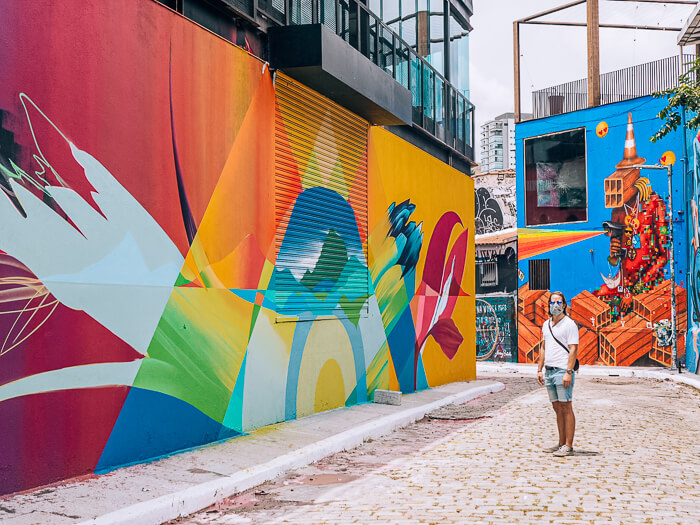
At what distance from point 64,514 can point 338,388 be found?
683 centimetres

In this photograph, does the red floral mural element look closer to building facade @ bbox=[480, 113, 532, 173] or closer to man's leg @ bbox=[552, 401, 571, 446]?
man's leg @ bbox=[552, 401, 571, 446]

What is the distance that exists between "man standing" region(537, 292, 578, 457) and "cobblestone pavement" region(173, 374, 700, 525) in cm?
33

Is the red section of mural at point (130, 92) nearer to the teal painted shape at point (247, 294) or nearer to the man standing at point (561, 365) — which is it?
the teal painted shape at point (247, 294)

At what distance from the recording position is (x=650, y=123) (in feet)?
89.0

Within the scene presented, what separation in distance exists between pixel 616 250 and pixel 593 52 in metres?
8.02

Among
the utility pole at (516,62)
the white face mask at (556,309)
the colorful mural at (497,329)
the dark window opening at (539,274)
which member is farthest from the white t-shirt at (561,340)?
the utility pole at (516,62)

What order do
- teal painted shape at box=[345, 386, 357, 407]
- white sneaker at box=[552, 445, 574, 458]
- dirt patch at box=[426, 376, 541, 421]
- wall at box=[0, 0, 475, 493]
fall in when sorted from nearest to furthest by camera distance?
1. wall at box=[0, 0, 475, 493]
2. white sneaker at box=[552, 445, 574, 458]
3. teal painted shape at box=[345, 386, 357, 407]
4. dirt patch at box=[426, 376, 541, 421]

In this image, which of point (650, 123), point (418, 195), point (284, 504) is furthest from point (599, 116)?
point (284, 504)

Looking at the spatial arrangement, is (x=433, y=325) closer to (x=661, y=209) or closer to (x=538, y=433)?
(x=538, y=433)

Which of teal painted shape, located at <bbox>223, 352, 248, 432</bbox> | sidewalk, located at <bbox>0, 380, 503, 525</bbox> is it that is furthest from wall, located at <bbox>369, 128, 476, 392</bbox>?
teal painted shape, located at <bbox>223, 352, 248, 432</bbox>

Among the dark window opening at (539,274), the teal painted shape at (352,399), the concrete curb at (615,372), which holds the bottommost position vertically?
the concrete curb at (615,372)

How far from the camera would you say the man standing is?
337 inches

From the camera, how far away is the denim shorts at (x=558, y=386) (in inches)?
338

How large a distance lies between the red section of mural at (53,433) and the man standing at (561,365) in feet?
15.5
